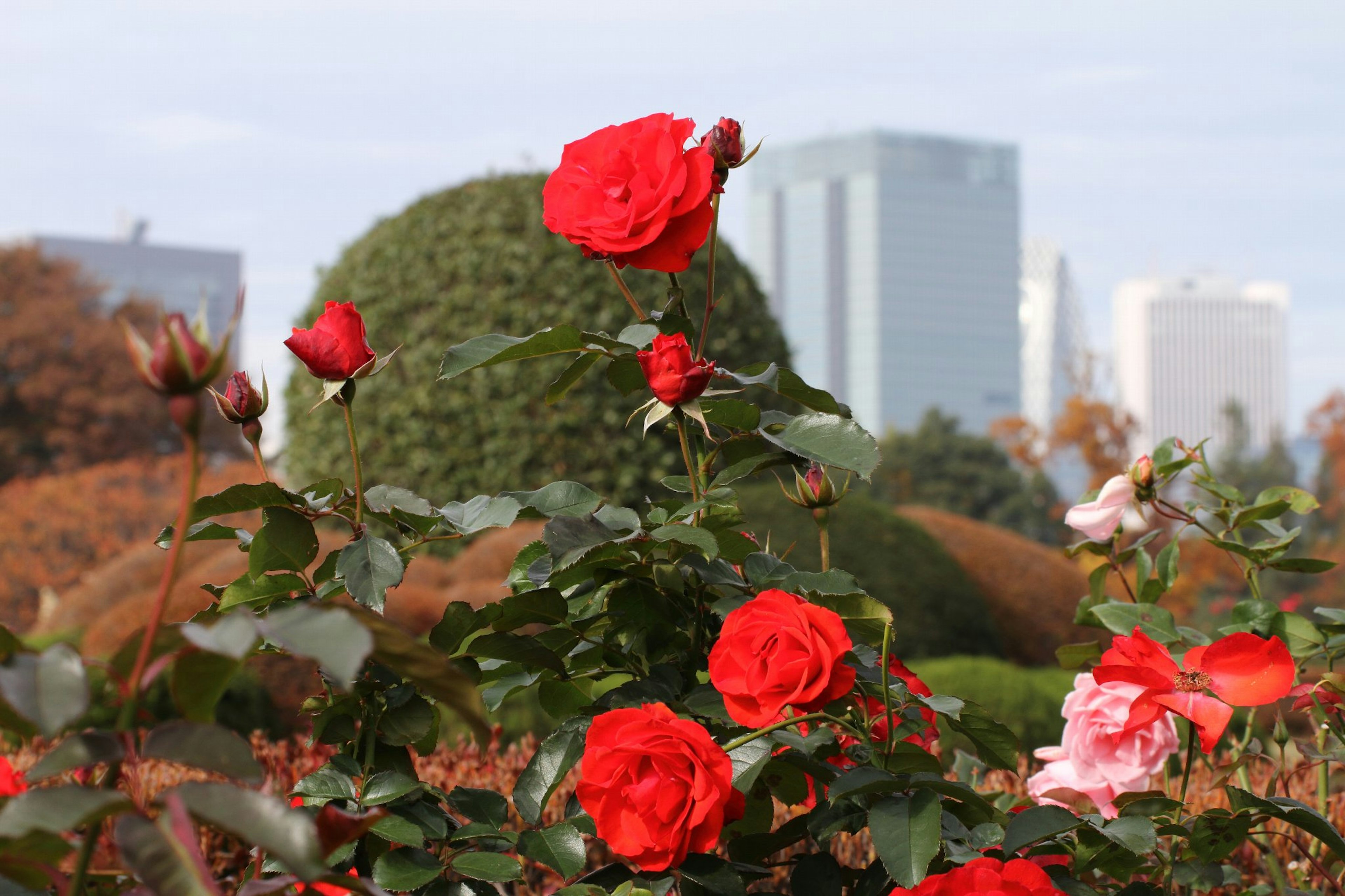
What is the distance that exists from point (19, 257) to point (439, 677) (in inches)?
742

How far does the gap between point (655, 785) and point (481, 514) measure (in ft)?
0.90

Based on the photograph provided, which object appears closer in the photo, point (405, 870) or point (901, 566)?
point (405, 870)

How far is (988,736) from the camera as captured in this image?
97cm

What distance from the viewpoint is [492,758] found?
2148mm

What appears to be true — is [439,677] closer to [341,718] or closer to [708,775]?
[708,775]

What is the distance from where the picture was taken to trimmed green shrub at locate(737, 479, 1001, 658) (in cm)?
428

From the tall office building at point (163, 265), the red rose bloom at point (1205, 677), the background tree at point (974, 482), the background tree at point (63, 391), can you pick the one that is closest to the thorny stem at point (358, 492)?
the red rose bloom at point (1205, 677)

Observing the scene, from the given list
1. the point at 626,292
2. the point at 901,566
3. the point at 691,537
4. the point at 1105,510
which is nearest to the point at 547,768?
the point at 691,537

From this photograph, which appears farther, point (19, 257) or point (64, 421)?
point (19, 257)

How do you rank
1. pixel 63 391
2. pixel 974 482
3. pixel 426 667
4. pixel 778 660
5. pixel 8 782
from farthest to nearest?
pixel 974 482, pixel 63 391, pixel 778 660, pixel 8 782, pixel 426 667

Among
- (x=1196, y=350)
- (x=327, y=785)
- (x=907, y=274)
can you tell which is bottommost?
(x=1196, y=350)

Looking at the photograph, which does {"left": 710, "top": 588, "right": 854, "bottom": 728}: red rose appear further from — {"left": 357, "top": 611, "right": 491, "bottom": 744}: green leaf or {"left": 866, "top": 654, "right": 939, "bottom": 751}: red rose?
{"left": 357, "top": 611, "right": 491, "bottom": 744}: green leaf

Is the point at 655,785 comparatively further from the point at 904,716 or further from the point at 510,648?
the point at 904,716

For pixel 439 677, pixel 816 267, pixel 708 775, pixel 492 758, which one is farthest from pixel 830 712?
pixel 816 267
